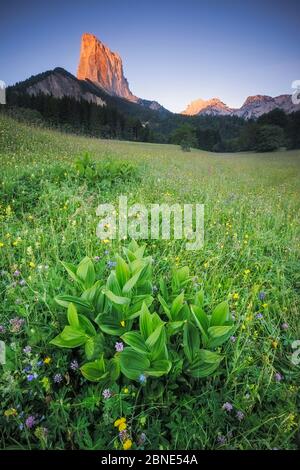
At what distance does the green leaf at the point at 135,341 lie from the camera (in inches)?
59.9

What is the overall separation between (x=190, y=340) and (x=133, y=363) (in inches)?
16.3

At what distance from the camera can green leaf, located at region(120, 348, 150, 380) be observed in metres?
1.54

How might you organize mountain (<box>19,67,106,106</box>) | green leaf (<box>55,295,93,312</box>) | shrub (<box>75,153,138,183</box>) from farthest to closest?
mountain (<box>19,67,106,106</box>), shrub (<box>75,153,138,183</box>), green leaf (<box>55,295,93,312</box>)

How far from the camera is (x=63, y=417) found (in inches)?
58.3

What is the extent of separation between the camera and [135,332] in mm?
1583

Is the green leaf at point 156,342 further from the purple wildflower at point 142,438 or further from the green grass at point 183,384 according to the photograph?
the purple wildflower at point 142,438

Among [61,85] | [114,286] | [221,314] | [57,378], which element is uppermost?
[61,85]

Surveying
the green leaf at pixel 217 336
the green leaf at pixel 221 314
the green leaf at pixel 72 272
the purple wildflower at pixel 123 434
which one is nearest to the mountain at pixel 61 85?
the green leaf at pixel 72 272

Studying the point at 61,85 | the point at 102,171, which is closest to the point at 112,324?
the point at 102,171

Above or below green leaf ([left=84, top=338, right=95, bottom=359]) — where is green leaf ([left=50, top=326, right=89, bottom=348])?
above

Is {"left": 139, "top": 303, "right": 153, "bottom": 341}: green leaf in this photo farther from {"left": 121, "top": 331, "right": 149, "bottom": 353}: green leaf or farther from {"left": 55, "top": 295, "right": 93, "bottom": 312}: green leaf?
{"left": 55, "top": 295, "right": 93, "bottom": 312}: green leaf

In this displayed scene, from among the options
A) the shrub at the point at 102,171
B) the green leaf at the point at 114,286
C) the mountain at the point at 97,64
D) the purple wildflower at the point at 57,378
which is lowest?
the purple wildflower at the point at 57,378

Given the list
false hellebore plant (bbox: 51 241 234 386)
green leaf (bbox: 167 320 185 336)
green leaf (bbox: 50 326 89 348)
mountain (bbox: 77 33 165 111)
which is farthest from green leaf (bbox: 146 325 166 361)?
mountain (bbox: 77 33 165 111)

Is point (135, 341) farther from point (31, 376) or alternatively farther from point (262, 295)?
point (262, 295)
